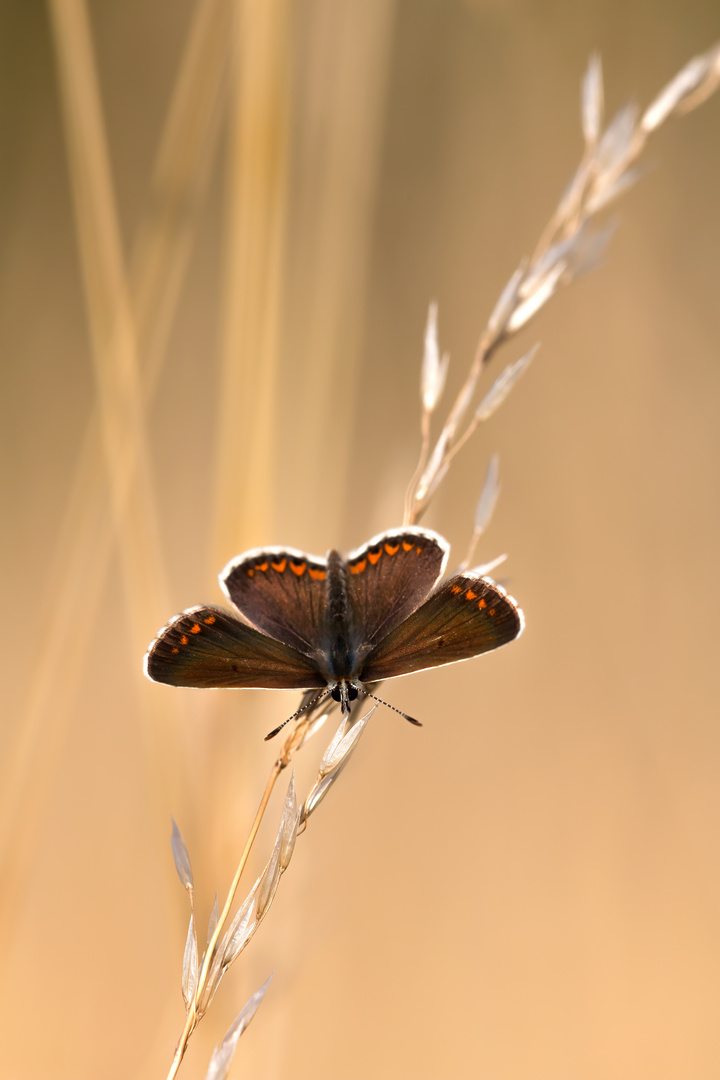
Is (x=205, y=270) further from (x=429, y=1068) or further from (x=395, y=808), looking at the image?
(x=429, y=1068)

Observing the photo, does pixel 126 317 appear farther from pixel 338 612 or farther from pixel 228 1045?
pixel 228 1045

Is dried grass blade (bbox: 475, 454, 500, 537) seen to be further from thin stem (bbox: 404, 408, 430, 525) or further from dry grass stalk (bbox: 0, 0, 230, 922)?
dry grass stalk (bbox: 0, 0, 230, 922)

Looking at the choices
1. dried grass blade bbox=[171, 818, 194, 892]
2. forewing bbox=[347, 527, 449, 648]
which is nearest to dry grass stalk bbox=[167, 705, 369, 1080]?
dried grass blade bbox=[171, 818, 194, 892]

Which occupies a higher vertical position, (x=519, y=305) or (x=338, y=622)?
(x=519, y=305)

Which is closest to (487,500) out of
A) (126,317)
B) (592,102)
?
(592,102)

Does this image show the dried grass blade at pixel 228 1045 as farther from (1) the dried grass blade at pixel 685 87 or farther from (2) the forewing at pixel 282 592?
(1) the dried grass blade at pixel 685 87

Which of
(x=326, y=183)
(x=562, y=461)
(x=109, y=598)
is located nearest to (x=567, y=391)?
(x=562, y=461)

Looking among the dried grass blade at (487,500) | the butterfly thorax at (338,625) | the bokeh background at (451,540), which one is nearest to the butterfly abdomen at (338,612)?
the butterfly thorax at (338,625)
